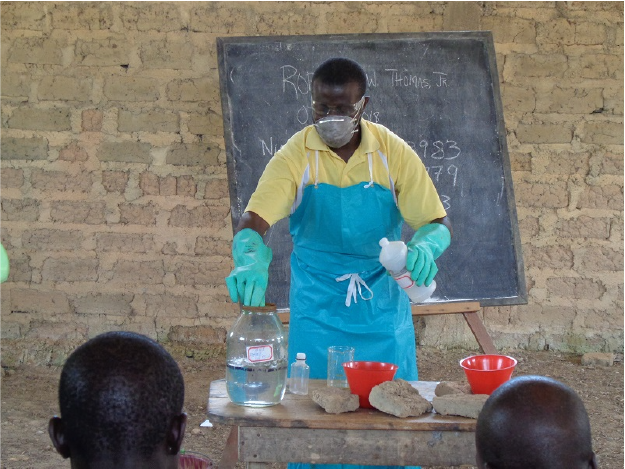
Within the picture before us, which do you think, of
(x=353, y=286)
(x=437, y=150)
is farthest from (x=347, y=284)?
(x=437, y=150)

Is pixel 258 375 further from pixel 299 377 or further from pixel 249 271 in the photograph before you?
pixel 249 271

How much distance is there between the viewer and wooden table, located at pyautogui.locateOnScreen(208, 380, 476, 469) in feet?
6.57

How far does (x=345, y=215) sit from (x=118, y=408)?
1497mm

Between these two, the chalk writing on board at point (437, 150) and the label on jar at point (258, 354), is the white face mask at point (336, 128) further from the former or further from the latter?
the chalk writing on board at point (437, 150)

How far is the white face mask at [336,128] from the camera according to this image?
106 inches

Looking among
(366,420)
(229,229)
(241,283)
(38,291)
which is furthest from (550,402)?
(38,291)

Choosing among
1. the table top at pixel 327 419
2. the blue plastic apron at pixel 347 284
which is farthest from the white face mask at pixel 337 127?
the table top at pixel 327 419

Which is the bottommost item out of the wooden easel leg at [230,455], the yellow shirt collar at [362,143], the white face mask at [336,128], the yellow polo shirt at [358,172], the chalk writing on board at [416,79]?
the wooden easel leg at [230,455]

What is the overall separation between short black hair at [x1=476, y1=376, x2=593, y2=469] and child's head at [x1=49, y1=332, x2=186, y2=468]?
59 centimetres

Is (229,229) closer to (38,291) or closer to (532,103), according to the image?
(38,291)

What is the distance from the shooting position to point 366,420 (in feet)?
A: 6.63

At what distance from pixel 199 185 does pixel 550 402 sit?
12.8 ft

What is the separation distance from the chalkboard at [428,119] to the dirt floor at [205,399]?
85cm

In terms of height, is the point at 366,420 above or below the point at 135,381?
below
